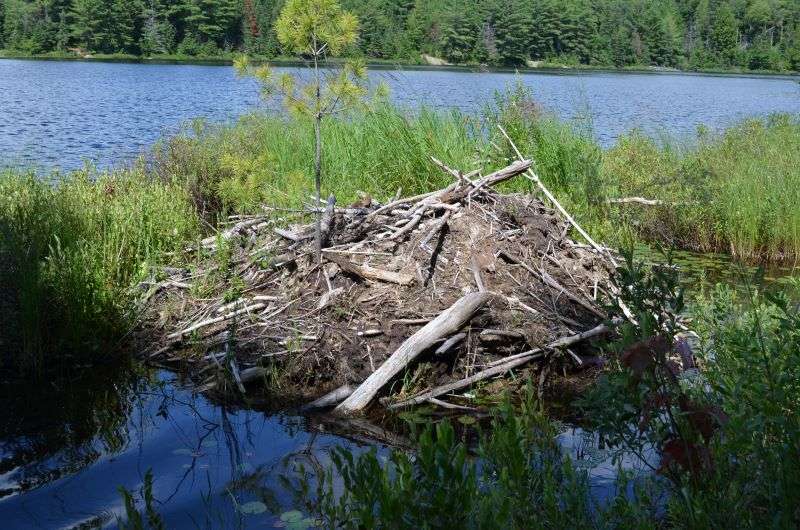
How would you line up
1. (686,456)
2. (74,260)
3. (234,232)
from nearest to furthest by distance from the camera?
(686,456) < (74,260) < (234,232)

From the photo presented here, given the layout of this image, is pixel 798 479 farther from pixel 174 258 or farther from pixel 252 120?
pixel 252 120

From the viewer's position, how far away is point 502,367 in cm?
538

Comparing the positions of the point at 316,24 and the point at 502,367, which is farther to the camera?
the point at 316,24

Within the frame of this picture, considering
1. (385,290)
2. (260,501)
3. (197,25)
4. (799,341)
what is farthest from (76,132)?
(197,25)

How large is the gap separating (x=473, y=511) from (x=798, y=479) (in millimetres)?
965

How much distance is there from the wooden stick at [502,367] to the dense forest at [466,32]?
48159mm

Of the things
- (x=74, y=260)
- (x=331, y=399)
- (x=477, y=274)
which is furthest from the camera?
(x=477, y=274)

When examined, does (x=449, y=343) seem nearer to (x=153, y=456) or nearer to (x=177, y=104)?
(x=153, y=456)

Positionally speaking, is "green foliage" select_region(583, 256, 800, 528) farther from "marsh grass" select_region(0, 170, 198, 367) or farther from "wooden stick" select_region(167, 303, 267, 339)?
"marsh grass" select_region(0, 170, 198, 367)

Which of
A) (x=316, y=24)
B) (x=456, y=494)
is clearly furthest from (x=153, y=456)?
(x=316, y=24)

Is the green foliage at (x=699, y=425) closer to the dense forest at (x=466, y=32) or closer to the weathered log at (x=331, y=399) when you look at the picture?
the weathered log at (x=331, y=399)

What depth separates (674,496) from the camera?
2812 millimetres

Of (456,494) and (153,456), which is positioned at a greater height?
(456,494)

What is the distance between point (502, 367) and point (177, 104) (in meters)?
25.0
